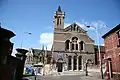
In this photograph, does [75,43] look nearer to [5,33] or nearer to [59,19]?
[59,19]

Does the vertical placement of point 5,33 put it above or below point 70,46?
below

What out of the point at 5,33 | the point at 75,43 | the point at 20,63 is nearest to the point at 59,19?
the point at 75,43

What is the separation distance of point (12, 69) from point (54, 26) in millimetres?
29804

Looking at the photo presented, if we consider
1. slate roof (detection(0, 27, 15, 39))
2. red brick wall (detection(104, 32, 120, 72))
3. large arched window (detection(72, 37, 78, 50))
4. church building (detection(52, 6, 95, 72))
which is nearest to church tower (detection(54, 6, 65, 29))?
church building (detection(52, 6, 95, 72))

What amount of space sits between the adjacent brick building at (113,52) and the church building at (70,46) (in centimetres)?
2007

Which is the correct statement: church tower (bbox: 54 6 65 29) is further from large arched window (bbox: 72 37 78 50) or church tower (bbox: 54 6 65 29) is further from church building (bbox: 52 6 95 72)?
large arched window (bbox: 72 37 78 50)

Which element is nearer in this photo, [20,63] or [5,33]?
[5,33]

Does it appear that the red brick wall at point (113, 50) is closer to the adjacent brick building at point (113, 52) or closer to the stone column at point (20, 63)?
the adjacent brick building at point (113, 52)

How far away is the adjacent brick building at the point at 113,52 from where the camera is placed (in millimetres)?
17156

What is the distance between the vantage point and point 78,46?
1650 inches

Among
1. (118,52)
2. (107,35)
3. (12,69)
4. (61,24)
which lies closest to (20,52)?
(12,69)

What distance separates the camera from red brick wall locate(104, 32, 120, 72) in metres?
17.2

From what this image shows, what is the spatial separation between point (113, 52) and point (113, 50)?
0.24 m

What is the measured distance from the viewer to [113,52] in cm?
1844
